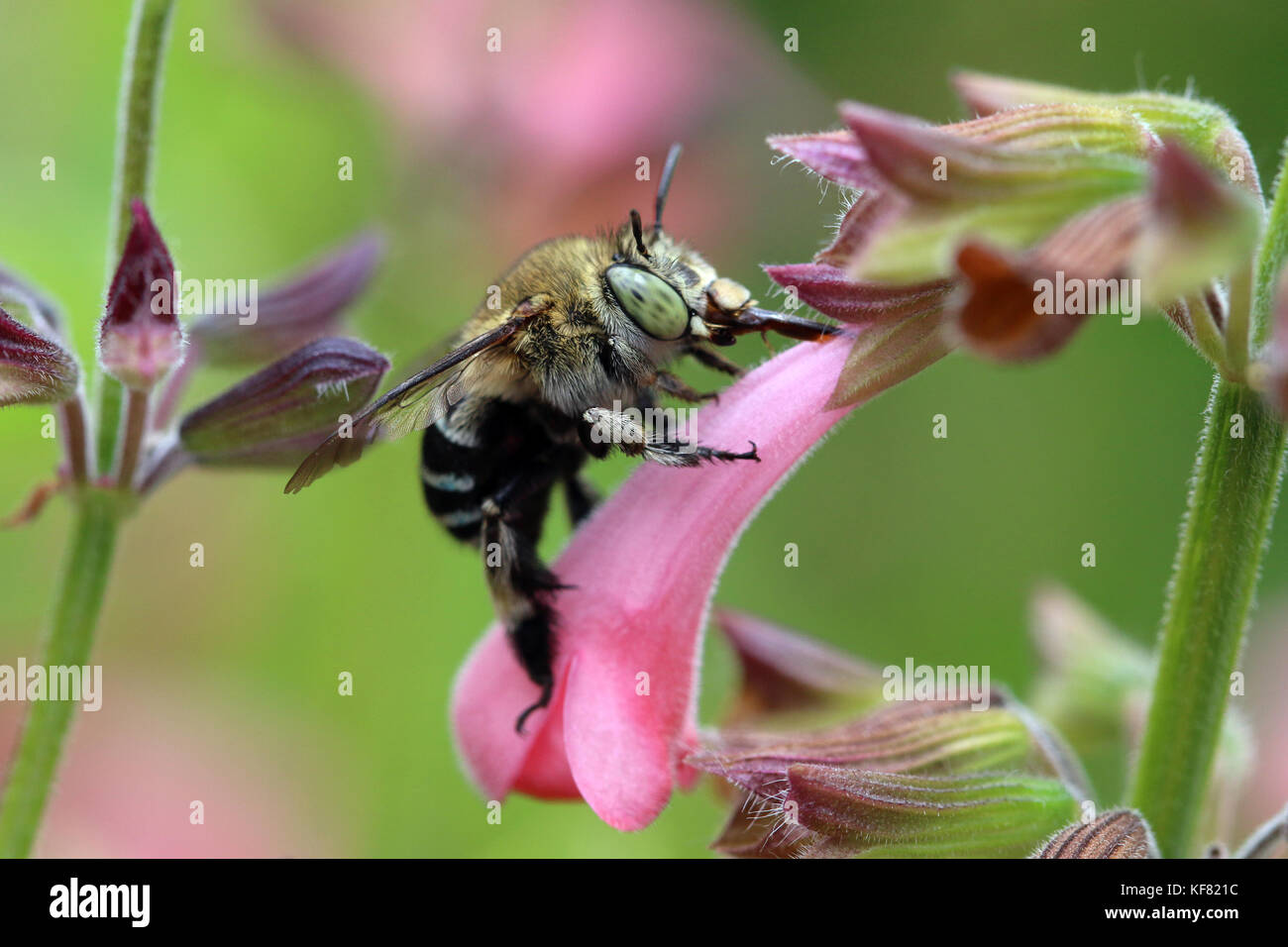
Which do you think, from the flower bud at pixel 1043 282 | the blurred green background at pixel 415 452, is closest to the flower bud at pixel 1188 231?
the flower bud at pixel 1043 282

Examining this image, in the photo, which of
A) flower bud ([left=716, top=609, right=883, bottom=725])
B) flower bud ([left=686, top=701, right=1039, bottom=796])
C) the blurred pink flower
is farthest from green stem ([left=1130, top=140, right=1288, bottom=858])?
the blurred pink flower

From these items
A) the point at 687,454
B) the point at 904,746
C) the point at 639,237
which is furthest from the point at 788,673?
the point at 639,237

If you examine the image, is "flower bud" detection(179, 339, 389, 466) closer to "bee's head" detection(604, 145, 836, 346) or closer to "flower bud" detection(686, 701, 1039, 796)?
"bee's head" detection(604, 145, 836, 346)
